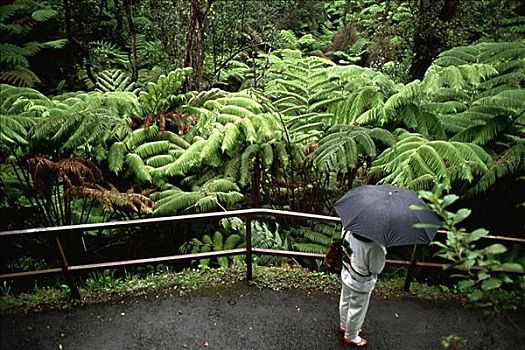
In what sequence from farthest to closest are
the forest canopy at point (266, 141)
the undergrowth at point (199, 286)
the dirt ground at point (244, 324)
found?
the forest canopy at point (266, 141)
the undergrowth at point (199, 286)
the dirt ground at point (244, 324)

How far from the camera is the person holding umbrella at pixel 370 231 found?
3059mm

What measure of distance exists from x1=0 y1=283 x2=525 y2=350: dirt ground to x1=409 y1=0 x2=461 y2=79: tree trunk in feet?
18.7

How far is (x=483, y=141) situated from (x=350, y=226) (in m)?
2.85

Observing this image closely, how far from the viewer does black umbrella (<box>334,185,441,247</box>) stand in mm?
3043

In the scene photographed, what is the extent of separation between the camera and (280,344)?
3756 millimetres

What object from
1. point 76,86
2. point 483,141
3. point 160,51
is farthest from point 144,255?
point 160,51

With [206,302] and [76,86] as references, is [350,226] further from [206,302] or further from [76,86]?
[76,86]

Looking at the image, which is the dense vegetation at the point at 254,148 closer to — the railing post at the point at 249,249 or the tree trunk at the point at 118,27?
the railing post at the point at 249,249

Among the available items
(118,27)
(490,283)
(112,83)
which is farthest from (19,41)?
(490,283)

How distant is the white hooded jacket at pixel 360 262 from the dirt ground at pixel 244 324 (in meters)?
0.71

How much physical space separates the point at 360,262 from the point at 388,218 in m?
0.44

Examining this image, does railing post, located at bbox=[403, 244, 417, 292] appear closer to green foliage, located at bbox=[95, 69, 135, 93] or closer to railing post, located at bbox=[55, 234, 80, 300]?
railing post, located at bbox=[55, 234, 80, 300]

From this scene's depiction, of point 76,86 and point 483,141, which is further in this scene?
point 76,86

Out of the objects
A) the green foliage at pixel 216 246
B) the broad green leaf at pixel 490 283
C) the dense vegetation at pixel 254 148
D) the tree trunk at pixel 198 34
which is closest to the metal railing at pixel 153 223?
the green foliage at pixel 216 246
